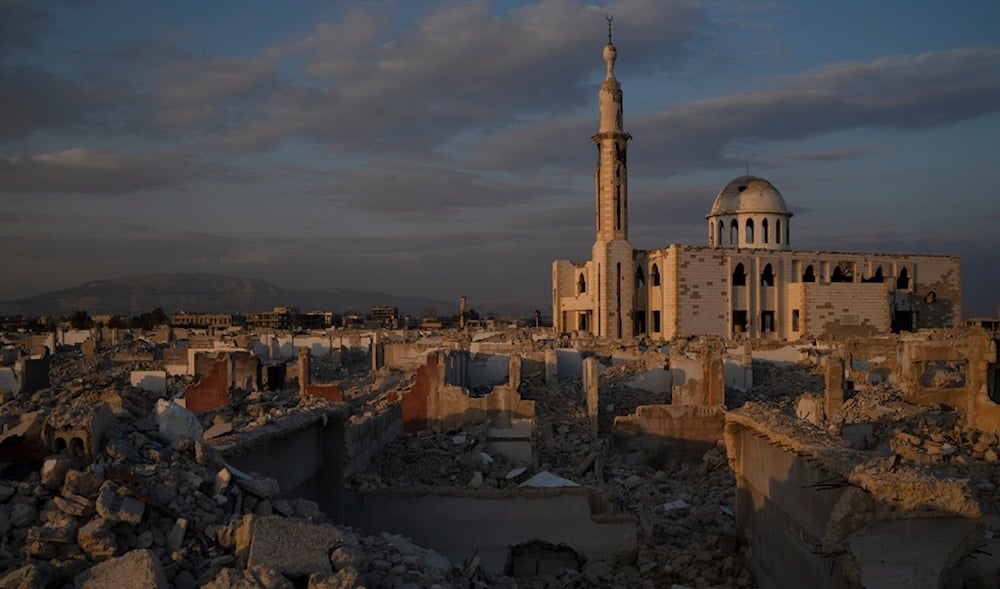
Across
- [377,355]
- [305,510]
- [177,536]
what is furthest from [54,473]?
[377,355]

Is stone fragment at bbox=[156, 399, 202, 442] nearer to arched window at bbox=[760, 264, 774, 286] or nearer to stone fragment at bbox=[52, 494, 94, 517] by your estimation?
stone fragment at bbox=[52, 494, 94, 517]

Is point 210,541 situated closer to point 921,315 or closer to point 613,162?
point 613,162

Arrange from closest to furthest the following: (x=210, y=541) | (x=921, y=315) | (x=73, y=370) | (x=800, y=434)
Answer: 1. (x=210, y=541)
2. (x=800, y=434)
3. (x=73, y=370)
4. (x=921, y=315)

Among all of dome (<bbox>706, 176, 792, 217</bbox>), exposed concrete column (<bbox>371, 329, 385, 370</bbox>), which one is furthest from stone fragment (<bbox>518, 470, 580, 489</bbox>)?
dome (<bbox>706, 176, 792, 217</bbox>)

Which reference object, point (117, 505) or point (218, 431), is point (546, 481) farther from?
point (117, 505)

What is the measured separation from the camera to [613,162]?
36.0 metres

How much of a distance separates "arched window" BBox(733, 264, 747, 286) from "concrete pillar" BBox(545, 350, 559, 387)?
16.9 meters

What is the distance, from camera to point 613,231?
35906 millimetres

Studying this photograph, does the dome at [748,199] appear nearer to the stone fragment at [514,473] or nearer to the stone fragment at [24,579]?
the stone fragment at [514,473]

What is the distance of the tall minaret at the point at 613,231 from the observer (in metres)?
35.8

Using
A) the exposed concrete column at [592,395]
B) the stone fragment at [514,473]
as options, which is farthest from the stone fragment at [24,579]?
the exposed concrete column at [592,395]

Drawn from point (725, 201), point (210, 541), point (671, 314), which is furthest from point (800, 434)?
point (725, 201)

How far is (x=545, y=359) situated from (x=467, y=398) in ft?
21.1

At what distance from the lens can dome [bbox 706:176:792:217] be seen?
40.2 meters
